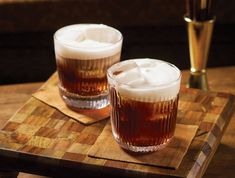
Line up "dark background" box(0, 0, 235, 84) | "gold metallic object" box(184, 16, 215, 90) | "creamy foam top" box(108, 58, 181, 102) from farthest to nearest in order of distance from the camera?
"dark background" box(0, 0, 235, 84)
"gold metallic object" box(184, 16, 215, 90)
"creamy foam top" box(108, 58, 181, 102)

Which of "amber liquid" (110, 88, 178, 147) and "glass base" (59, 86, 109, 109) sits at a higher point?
"amber liquid" (110, 88, 178, 147)

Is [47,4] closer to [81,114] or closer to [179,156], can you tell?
[81,114]

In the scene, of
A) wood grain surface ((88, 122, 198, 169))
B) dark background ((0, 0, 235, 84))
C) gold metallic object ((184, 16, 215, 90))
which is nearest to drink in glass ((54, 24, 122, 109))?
wood grain surface ((88, 122, 198, 169))

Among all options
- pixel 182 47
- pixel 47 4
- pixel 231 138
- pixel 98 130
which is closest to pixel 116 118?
pixel 98 130

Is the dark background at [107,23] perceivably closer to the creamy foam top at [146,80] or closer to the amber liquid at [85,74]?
the amber liquid at [85,74]

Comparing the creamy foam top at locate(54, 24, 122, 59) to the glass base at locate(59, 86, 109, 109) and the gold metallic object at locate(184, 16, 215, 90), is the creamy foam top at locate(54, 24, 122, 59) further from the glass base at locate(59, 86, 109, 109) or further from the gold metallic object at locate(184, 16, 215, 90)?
the gold metallic object at locate(184, 16, 215, 90)

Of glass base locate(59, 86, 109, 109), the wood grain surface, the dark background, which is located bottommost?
the dark background

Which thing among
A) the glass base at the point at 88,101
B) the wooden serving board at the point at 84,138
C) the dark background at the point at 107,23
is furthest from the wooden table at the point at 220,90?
the dark background at the point at 107,23
